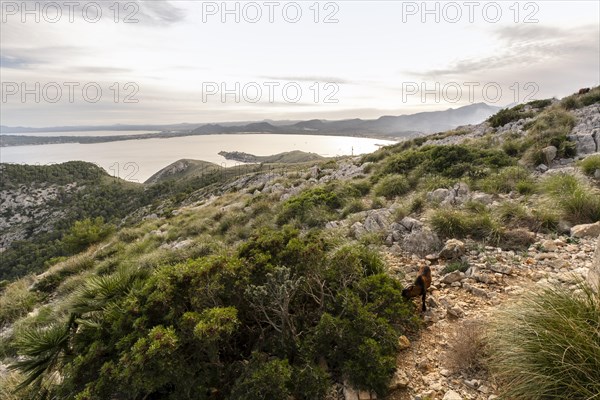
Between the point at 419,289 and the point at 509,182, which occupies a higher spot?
the point at 509,182

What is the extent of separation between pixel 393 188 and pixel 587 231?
6705 mm

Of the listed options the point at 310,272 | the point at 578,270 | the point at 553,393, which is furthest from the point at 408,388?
the point at 578,270

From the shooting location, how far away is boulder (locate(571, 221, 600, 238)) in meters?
5.56

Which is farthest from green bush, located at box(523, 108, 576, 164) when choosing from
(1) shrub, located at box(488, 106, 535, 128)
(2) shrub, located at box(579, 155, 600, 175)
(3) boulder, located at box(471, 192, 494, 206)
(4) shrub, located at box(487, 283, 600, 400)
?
(4) shrub, located at box(487, 283, 600, 400)

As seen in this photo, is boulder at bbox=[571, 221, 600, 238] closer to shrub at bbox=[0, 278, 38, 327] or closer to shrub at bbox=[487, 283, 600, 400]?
shrub at bbox=[487, 283, 600, 400]

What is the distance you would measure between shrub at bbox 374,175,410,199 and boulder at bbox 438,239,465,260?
19.4 feet

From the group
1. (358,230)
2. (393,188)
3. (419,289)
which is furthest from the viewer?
(393,188)

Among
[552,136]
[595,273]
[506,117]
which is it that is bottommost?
[595,273]

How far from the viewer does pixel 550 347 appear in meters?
2.72

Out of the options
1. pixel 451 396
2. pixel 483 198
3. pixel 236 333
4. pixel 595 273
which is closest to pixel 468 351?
pixel 451 396

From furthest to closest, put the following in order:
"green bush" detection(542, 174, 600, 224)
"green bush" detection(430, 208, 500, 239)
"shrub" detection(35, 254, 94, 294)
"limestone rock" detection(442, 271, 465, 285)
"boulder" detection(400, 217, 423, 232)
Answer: "shrub" detection(35, 254, 94, 294)
"boulder" detection(400, 217, 423, 232)
"green bush" detection(430, 208, 500, 239)
"green bush" detection(542, 174, 600, 224)
"limestone rock" detection(442, 271, 465, 285)

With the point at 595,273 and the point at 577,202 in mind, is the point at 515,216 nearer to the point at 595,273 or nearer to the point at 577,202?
the point at 577,202

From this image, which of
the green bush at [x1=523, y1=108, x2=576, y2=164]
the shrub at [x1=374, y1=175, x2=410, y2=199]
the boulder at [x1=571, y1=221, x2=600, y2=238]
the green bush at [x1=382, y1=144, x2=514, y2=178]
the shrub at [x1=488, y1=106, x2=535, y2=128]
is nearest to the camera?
the boulder at [x1=571, y1=221, x2=600, y2=238]

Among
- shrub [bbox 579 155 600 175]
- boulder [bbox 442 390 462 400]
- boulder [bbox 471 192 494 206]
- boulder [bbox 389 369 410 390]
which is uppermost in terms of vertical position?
shrub [bbox 579 155 600 175]
